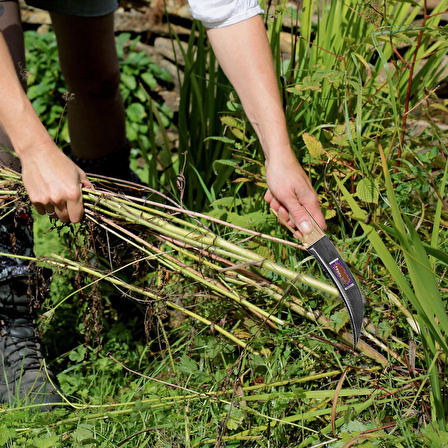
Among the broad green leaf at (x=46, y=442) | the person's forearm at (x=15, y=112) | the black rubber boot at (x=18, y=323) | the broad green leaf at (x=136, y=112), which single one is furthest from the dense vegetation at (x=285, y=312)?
the broad green leaf at (x=136, y=112)

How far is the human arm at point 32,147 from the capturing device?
1.28m

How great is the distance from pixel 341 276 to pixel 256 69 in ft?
1.97

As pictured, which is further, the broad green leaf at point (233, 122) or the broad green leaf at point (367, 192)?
the broad green leaf at point (233, 122)

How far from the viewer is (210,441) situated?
1278 mm

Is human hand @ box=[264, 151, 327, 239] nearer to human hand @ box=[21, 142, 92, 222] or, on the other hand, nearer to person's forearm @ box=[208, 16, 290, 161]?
person's forearm @ box=[208, 16, 290, 161]

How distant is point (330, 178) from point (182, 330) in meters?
0.72

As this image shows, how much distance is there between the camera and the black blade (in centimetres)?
127

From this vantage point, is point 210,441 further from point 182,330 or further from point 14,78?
point 14,78

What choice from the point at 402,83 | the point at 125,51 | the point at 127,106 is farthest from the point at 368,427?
the point at 125,51

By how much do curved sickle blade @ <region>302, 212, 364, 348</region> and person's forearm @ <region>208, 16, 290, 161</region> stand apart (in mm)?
290

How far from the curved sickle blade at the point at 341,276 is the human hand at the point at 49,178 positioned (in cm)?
62

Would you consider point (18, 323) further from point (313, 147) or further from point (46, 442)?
point (313, 147)

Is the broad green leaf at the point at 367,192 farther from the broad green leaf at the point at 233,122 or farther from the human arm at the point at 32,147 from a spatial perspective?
the human arm at the point at 32,147

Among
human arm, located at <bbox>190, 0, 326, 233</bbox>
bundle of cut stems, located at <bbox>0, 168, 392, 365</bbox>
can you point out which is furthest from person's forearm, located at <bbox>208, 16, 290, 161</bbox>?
bundle of cut stems, located at <bbox>0, 168, 392, 365</bbox>
